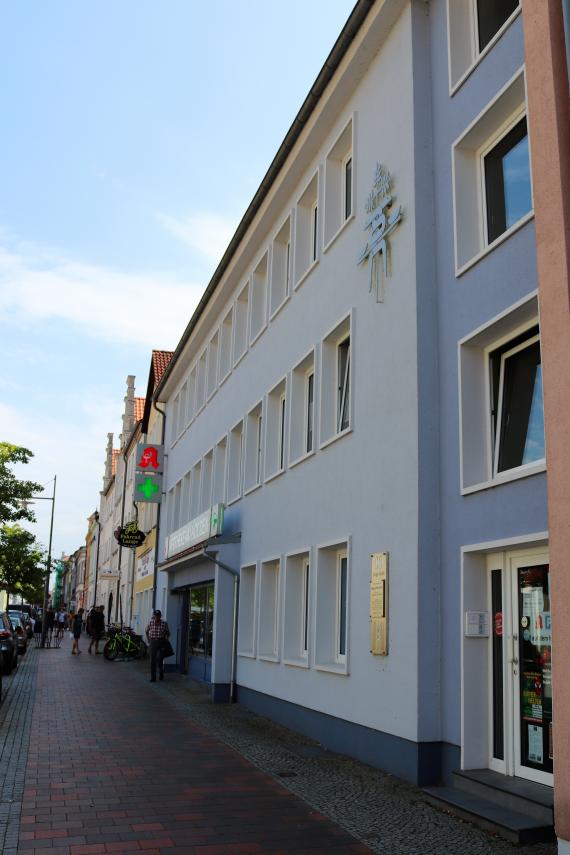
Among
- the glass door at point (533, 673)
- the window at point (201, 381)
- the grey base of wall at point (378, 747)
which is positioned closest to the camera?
the glass door at point (533, 673)

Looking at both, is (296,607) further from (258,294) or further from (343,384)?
(258,294)

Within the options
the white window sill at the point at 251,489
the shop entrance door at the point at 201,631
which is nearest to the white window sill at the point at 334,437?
the white window sill at the point at 251,489

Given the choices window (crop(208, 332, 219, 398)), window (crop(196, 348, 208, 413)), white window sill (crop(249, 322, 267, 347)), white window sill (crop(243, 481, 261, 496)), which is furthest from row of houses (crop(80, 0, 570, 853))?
window (crop(196, 348, 208, 413))

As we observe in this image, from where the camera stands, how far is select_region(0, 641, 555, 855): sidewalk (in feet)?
22.3

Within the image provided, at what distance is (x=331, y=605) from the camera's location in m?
12.9

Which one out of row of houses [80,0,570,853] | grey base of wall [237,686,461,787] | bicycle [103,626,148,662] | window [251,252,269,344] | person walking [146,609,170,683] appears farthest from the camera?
bicycle [103,626,148,662]

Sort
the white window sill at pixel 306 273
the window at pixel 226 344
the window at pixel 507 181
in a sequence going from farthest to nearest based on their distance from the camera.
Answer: the window at pixel 226 344 → the white window sill at pixel 306 273 → the window at pixel 507 181

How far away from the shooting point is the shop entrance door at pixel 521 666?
784 cm

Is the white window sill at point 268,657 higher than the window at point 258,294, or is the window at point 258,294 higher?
the window at point 258,294

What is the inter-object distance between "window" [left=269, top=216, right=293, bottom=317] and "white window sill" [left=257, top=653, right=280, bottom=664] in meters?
6.48

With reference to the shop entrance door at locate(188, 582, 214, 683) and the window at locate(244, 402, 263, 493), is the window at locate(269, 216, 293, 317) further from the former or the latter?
the shop entrance door at locate(188, 582, 214, 683)

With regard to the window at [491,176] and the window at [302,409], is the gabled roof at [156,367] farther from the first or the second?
the window at [491,176]

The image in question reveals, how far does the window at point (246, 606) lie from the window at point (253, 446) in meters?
1.73

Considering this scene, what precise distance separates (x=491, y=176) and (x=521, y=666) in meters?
5.32
